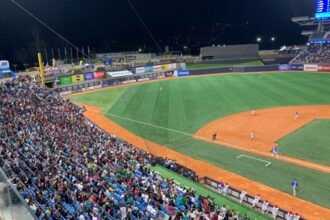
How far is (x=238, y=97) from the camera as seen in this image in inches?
1777

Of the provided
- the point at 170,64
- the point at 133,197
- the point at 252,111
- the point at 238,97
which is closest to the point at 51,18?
the point at 170,64

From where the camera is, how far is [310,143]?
2631 cm

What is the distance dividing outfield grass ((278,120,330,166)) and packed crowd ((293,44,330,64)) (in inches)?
1537

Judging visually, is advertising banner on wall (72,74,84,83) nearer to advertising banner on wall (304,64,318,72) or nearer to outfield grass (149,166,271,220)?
outfield grass (149,166,271,220)

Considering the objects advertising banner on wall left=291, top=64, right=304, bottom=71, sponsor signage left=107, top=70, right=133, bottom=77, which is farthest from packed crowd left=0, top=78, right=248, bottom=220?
advertising banner on wall left=291, top=64, right=304, bottom=71

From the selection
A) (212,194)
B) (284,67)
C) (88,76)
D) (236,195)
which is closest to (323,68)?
(284,67)

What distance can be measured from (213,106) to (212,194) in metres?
23.2

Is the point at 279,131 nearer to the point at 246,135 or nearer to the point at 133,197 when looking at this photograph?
the point at 246,135

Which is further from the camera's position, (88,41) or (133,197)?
(88,41)

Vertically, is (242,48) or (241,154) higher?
(242,48)

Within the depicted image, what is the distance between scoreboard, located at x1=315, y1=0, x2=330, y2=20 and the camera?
6344 centimetres

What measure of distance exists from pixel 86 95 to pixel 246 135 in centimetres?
3118

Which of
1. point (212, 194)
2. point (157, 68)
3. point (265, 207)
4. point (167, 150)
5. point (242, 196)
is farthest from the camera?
point (157, 68)

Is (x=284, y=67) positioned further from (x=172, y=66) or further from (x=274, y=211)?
(x=274, y=211)
